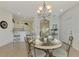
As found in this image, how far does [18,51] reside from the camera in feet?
11.2

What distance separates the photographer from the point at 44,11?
290cm

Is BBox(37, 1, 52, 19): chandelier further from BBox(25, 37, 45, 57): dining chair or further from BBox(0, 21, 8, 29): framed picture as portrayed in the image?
BBox(0, 21, 8, 29): framed picture

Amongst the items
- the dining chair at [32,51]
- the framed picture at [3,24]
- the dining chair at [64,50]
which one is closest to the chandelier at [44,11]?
the dining chair at [32,51]

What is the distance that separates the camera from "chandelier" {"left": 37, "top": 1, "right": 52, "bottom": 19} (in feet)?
9.13

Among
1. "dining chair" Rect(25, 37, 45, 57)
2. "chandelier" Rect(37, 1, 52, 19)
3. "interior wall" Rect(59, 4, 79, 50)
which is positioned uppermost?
"chandelier" Rect(37, 1, 52, 19)

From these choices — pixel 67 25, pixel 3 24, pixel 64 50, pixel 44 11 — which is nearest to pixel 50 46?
pixel 64 50

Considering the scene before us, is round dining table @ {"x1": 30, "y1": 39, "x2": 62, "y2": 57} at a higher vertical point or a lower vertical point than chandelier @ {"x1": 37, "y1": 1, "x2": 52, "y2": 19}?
lower

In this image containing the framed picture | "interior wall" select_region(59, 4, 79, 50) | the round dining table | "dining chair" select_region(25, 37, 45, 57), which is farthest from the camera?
the framed picture

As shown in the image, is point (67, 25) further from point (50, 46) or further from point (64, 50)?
point (50, 46)

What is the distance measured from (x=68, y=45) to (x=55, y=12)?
0.82 metres

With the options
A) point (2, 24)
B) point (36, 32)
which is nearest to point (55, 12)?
point (36, 32)

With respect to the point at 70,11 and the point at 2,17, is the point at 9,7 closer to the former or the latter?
the point at 2,17

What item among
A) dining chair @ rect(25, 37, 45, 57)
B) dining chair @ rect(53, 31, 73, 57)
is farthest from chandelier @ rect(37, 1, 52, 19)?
dining chair @ rect(53, 31, 73, 57)

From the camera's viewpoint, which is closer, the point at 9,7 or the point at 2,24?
the point at 9,7
